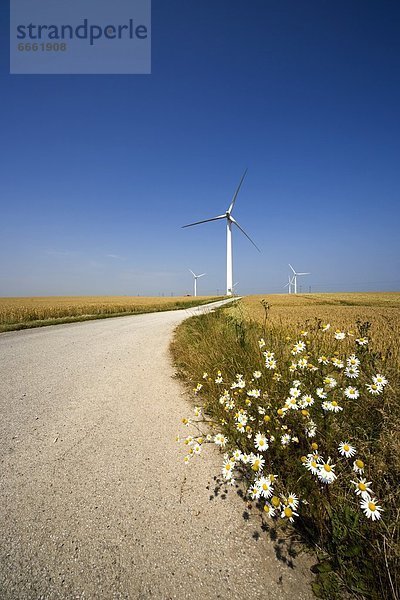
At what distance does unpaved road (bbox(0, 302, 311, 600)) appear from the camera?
5.89ft

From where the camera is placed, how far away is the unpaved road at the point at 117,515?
1.80 meters

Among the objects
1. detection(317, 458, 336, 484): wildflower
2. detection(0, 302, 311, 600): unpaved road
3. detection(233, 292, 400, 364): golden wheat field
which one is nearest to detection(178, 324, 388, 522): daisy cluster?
detection(317, 458, 336, 484): wildflower

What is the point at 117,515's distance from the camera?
2.33m

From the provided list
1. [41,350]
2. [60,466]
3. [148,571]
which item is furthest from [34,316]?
[148,571]

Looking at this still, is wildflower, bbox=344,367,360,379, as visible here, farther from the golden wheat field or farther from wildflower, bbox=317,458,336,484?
the golden wheat field

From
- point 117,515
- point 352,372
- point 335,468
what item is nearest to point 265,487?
point 335,468

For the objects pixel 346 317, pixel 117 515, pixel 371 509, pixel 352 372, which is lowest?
pixel 117 515

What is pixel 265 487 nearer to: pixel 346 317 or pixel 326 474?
pixel 326 474

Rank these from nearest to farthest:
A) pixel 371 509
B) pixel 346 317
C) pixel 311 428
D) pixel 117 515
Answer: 1. pixel 371 509
2. pixel 311 428
3. pixel 117 515
4. pixel 346 317

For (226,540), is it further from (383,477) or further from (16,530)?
(16,530)

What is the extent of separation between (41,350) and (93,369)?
3095 mm

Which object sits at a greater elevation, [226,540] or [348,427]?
[348,427]

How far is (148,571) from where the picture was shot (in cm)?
188

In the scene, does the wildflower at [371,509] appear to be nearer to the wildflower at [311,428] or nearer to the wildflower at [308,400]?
the wildflower at [311,428]
